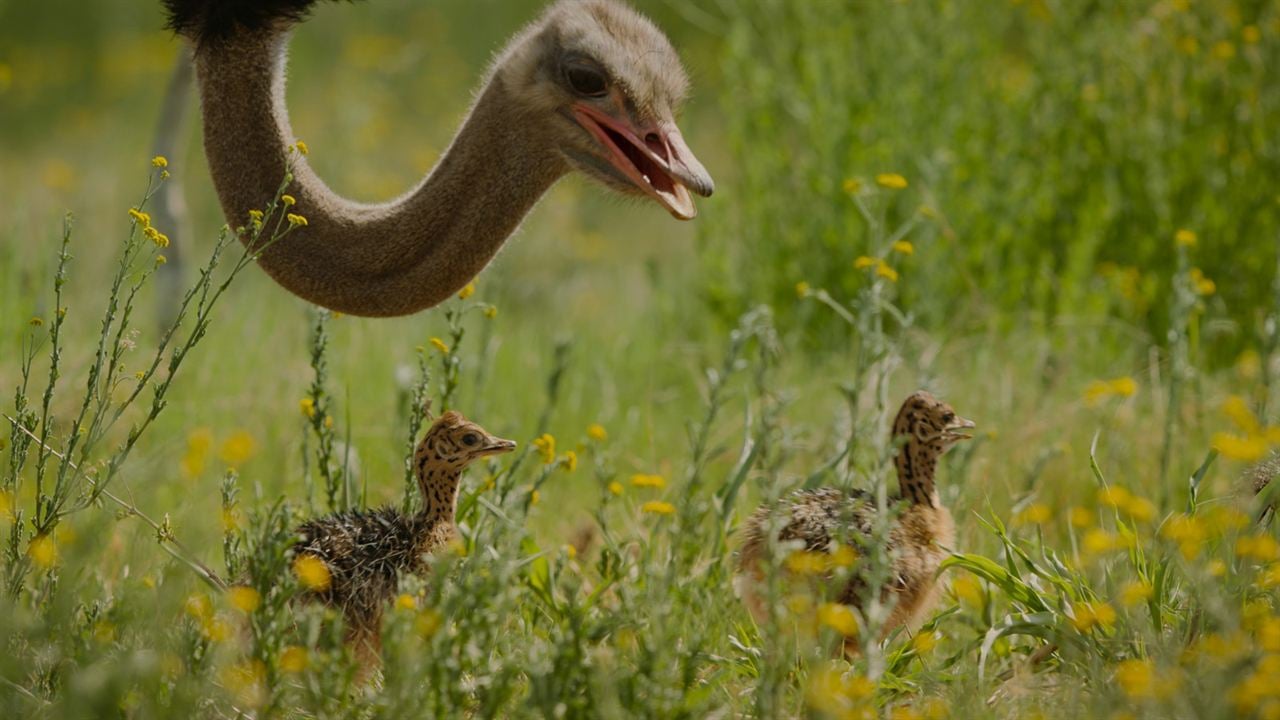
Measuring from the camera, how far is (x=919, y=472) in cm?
391

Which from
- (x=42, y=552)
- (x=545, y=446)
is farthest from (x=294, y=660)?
(x=545, y=446)

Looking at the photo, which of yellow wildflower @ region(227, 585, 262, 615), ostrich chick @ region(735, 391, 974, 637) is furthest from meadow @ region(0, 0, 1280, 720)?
ostrich chick @ region(735, 391, 974, 637)

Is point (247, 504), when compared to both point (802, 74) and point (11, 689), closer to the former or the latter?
point (11, 689)

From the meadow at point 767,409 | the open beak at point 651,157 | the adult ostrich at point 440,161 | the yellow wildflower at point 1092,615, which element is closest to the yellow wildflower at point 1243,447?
the meadow at point 767,409

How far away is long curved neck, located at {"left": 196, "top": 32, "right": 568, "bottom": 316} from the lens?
3629 millimetres

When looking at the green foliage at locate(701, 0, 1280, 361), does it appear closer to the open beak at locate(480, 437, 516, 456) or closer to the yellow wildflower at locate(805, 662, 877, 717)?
the open beak at locate(480, 437, 516, 456)

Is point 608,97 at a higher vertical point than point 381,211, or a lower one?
higher

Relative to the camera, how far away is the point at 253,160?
367 cm

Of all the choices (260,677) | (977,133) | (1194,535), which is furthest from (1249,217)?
(260,677)

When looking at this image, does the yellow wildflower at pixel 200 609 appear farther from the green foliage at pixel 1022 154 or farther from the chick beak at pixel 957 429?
the green foliage at pixel 1022 154

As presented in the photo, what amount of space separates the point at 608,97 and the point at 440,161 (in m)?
0.48

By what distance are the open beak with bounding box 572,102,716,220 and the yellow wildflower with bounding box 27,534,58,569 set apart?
4.76 ft

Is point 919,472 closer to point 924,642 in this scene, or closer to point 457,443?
point 924,642

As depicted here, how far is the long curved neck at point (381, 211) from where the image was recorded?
11.9ft
